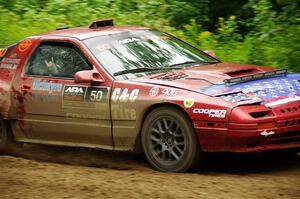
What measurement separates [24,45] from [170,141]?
8.83 feet

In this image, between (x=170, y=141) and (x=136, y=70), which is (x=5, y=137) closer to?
(x=136, y=70)

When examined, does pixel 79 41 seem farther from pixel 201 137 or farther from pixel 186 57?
pixel 201 137

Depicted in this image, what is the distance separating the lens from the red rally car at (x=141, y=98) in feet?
21.6

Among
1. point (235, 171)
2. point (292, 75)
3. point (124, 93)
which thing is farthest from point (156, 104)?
point (292, 75)

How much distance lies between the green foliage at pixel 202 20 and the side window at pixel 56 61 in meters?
3.90

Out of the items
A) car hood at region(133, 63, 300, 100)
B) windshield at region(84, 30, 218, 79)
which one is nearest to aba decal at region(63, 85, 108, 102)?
windshield at region(84, 30, 218, 79)

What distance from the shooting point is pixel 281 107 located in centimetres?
666

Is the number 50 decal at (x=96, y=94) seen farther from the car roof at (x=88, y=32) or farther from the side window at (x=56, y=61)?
the car roof at (x=88, y=32)

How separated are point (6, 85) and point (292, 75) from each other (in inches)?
137

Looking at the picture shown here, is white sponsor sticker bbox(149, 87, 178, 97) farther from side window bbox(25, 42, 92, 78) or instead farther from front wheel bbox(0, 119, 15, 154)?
front wheel bbox(0, 119, 15, 154)

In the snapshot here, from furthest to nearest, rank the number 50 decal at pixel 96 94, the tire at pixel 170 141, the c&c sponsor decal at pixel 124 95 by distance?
the number 50 decal at pixel 96 94
the c&c sponsor decal at pixel 124 95
the tire at pixel 170 141

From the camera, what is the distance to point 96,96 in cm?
739

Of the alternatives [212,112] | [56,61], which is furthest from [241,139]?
[56,61]

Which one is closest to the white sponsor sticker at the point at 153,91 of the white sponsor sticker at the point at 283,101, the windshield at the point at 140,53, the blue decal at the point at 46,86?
the windshield at the point at 140,53
